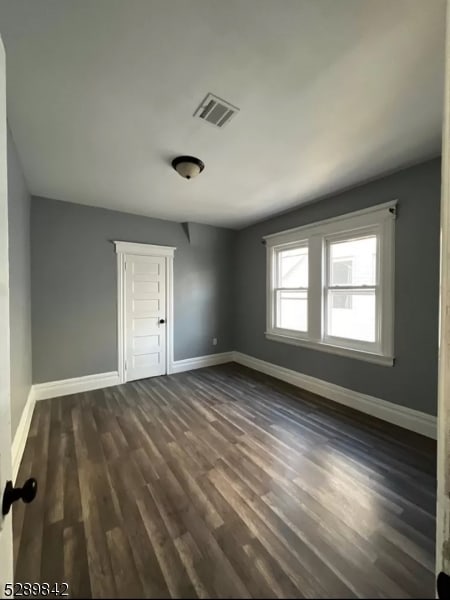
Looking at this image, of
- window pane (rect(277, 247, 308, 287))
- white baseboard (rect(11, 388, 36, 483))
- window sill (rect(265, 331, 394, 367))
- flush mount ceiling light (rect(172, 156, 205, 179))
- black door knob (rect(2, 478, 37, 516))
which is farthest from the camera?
window pane (rect(277, 247, 308, 287))

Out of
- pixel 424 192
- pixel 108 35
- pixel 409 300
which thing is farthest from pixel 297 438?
pixel 108 35

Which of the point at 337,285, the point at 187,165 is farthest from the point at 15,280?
the point at 337,285

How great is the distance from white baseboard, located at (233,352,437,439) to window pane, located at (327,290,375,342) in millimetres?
642

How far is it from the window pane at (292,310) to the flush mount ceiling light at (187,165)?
2.17 m

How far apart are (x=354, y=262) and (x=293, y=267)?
94 cm

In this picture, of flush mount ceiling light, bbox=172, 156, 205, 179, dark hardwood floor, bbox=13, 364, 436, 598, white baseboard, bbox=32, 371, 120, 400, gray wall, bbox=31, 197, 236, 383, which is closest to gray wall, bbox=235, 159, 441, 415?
dark hardwood floor, bbox=13, 364, 436, 598

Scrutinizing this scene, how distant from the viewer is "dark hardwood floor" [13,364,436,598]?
1.55 feet

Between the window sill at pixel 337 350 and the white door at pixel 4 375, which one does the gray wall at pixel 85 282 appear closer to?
the window sill at pixel 337 350

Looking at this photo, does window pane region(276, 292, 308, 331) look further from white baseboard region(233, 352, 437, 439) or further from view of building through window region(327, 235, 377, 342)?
white baseboard region(233, 352, 437, 439)

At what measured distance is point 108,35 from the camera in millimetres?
1134

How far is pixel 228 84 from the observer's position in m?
1.39

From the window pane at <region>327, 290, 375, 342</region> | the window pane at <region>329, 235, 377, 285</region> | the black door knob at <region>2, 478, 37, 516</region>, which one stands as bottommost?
the black door knob at <region>2, 478, 37, 516</region>

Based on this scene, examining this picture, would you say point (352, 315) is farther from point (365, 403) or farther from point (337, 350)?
point (365, 403)

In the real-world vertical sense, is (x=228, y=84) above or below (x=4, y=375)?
above
